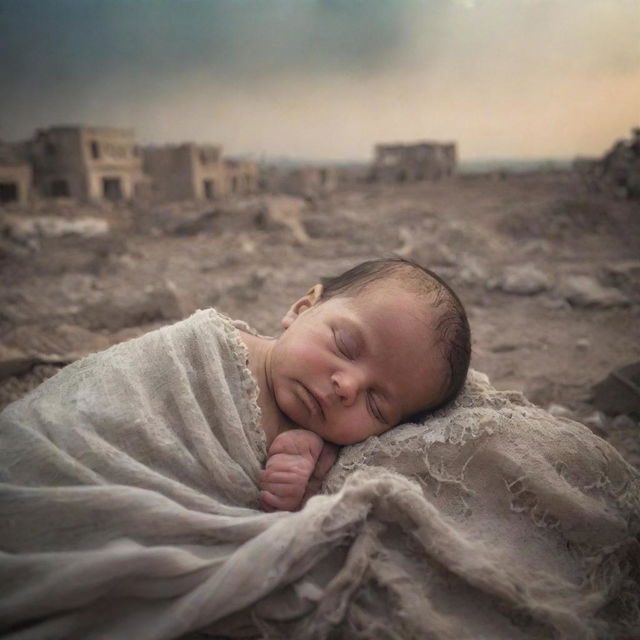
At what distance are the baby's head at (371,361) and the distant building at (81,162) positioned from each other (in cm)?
1862

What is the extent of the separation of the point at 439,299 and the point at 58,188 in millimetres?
20742

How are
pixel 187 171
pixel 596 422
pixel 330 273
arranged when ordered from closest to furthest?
pixel 596 422
pixel 330 273
pixel 187 171

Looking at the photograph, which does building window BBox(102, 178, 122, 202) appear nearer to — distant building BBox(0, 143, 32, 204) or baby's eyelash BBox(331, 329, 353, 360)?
distant building BBox(0, 143, 32, 204)

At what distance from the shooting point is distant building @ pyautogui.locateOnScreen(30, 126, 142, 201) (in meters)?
18.1

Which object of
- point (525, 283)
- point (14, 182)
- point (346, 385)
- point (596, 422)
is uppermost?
point (346, 385)

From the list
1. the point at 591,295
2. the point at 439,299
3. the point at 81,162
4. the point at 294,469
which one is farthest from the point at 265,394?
the point at 81,162

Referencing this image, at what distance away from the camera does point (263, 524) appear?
3.68 ft

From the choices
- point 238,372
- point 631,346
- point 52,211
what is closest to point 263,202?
point 52,211

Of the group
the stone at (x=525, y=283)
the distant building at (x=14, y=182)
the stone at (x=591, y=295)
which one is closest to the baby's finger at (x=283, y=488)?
the stone at (x=591, y=295)

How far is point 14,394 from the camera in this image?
2.59 meters

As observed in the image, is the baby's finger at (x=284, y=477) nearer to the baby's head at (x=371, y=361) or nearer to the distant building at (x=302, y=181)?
the baby's head at (x=371, y=361)

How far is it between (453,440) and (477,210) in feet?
43.3

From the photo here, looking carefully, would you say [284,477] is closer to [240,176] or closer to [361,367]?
[361,367]

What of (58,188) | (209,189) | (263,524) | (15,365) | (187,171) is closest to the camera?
(263,524)
